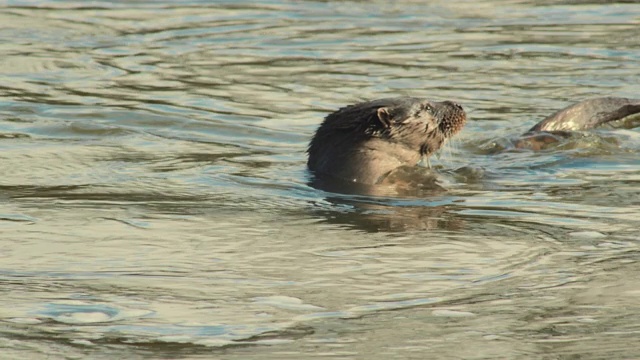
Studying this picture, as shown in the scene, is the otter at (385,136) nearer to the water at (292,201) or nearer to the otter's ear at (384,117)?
the otter's ear at (384,117)

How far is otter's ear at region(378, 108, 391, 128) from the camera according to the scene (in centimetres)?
717

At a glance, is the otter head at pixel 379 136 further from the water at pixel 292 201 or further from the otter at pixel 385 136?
the water at pixel 292 201

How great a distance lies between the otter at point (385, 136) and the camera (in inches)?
279

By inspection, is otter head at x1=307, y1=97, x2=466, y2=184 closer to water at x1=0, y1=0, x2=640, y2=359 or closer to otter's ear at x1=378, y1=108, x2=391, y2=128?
otter's ear at x1=378, y1=108, x2=391, y2=128

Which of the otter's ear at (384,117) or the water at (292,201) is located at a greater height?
the otter's ear at (384,117)

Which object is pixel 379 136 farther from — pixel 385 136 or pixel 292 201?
pixel 292 201

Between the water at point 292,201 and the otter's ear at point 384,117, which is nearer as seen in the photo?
the water at point 292,201

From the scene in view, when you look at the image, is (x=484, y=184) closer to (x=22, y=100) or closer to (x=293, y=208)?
(x=293, y=208)

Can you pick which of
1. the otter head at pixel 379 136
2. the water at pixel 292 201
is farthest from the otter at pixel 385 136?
the water at pixel 292 201

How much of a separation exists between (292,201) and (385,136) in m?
0.99

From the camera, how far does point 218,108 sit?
29.3 ft

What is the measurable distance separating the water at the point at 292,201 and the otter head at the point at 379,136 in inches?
9.0

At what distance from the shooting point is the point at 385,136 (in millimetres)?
7242

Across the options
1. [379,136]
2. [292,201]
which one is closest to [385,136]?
[379,136]
